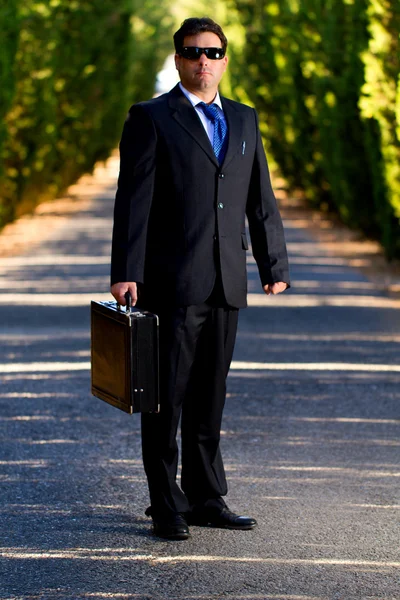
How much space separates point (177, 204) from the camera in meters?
5.07

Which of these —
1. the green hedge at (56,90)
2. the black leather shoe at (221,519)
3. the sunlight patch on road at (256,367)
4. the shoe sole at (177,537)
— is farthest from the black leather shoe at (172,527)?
the green hedge at (56,90)

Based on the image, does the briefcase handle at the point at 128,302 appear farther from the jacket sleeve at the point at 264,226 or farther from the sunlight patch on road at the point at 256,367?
the sunlight patch on road at the point at 256,367

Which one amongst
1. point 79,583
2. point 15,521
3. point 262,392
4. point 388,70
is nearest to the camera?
point 79,583

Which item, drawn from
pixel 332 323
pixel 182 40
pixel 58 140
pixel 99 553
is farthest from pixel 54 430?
pixel 58 140

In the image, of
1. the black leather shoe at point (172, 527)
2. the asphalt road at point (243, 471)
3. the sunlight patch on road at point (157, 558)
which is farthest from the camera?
the black leather shoe at point (172, 527)

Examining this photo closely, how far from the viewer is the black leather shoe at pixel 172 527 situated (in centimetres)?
508

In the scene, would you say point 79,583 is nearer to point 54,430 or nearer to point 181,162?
point 181,162

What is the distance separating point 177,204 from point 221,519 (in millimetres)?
1298

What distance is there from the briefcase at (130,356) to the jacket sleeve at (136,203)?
0.16m

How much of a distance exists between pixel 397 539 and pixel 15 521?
1567mm

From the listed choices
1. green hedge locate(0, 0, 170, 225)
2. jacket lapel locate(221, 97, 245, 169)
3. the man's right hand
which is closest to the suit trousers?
the man's right hand

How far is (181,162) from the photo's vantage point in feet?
16.6

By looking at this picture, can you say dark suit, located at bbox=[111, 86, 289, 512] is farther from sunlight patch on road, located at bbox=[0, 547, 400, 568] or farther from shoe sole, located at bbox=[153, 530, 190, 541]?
sunlight patch on road, located at bbox=[0, 547, 400, 568]

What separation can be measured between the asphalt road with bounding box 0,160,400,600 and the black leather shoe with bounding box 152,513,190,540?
38 millimetres
